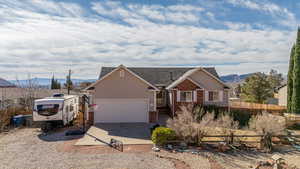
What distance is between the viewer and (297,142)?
44.9 ft

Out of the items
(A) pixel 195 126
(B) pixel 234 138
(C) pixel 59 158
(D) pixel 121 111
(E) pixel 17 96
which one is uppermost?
(E) pixel 17 96

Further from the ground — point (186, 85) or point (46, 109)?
point (186, 85)

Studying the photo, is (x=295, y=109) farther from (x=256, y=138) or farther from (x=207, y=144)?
(x=207, y=144)

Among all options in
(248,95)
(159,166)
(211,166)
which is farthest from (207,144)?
(248,95)

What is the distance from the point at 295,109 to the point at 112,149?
19.9m

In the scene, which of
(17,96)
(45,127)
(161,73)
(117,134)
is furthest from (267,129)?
(17,96)

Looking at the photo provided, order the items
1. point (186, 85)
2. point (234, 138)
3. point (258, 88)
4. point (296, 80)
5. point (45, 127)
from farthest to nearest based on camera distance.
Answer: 1. point (258, 88)
2. point (186, 85)
3. point (296, 80)
4. point (45, 127)
5. point (234, 138)

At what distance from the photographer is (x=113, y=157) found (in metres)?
10.6

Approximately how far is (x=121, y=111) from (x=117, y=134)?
4482 mm

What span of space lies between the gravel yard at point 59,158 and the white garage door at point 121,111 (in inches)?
256

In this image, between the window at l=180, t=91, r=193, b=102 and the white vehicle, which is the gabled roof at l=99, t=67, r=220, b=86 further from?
the white vehicle

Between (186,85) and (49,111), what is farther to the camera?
(186,85)

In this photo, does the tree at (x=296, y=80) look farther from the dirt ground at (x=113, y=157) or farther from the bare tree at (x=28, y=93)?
the bare tree at (x=28, y=93)

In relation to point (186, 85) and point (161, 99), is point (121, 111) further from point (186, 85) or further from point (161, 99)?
point (161, 99)
